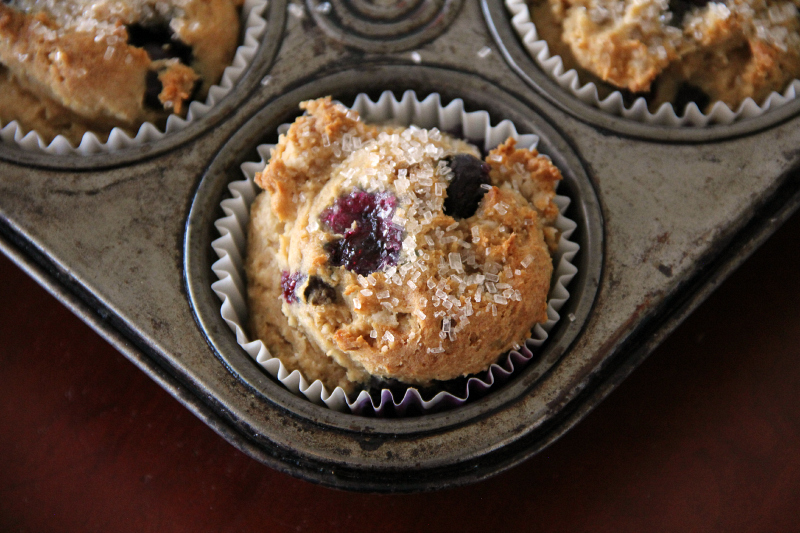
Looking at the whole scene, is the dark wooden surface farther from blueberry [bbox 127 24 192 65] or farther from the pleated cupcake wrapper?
blueberry [bbox 127 24 192 65]

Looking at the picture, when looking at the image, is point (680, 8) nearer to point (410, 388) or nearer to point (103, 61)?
point (410, 388)

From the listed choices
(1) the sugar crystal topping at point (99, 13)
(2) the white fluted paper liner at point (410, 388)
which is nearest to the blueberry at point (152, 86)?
(1) the sugar crystal topping at point (99, 13)

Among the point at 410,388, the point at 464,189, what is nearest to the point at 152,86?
the point at 464,189

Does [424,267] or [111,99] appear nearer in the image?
[424,267]

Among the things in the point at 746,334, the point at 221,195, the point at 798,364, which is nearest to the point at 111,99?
the point at 221,195

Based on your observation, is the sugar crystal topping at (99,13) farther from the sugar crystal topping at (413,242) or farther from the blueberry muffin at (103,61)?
the sugar crystal topping at (413,242)

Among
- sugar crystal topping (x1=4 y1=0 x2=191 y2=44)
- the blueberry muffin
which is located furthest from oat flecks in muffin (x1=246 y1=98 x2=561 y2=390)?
sugar crystal topping (x1=4 y1=0 x2=191 y2=44)

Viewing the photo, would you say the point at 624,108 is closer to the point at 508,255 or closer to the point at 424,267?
the point at 508,255
